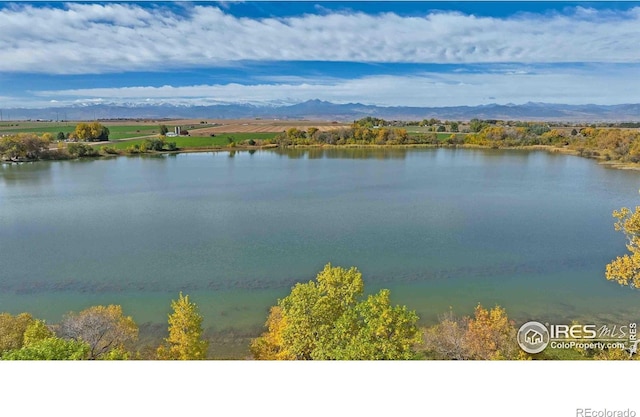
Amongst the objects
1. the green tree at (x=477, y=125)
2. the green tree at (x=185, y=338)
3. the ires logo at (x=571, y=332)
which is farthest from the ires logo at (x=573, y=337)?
the green tree at (x=477, y=125)

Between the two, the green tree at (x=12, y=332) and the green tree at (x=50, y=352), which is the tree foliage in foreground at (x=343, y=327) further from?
the green tree at (x=12, y=332)

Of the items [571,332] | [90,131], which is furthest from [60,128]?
[571,332]

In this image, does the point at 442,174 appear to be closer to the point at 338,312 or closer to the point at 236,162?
the point at 236,162

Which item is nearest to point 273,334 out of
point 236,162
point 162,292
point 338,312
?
point 338,312

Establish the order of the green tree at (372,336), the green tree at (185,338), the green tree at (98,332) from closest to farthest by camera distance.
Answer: the green tree at (372,336), the green tree at (98,332), the green tree at (185,338)

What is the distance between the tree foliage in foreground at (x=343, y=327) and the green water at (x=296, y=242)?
→ 7.07ft

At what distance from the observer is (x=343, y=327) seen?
3.75 m

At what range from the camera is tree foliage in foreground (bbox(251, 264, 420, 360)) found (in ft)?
11.9

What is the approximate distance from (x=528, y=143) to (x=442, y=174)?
43.1 ft

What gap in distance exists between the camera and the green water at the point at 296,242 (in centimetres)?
643

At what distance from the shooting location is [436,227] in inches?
368

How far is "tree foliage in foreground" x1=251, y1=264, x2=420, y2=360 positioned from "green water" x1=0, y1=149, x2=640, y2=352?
84.8 inches

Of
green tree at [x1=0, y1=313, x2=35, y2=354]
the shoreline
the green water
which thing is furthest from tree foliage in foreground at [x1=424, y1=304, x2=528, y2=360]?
the shoreline
